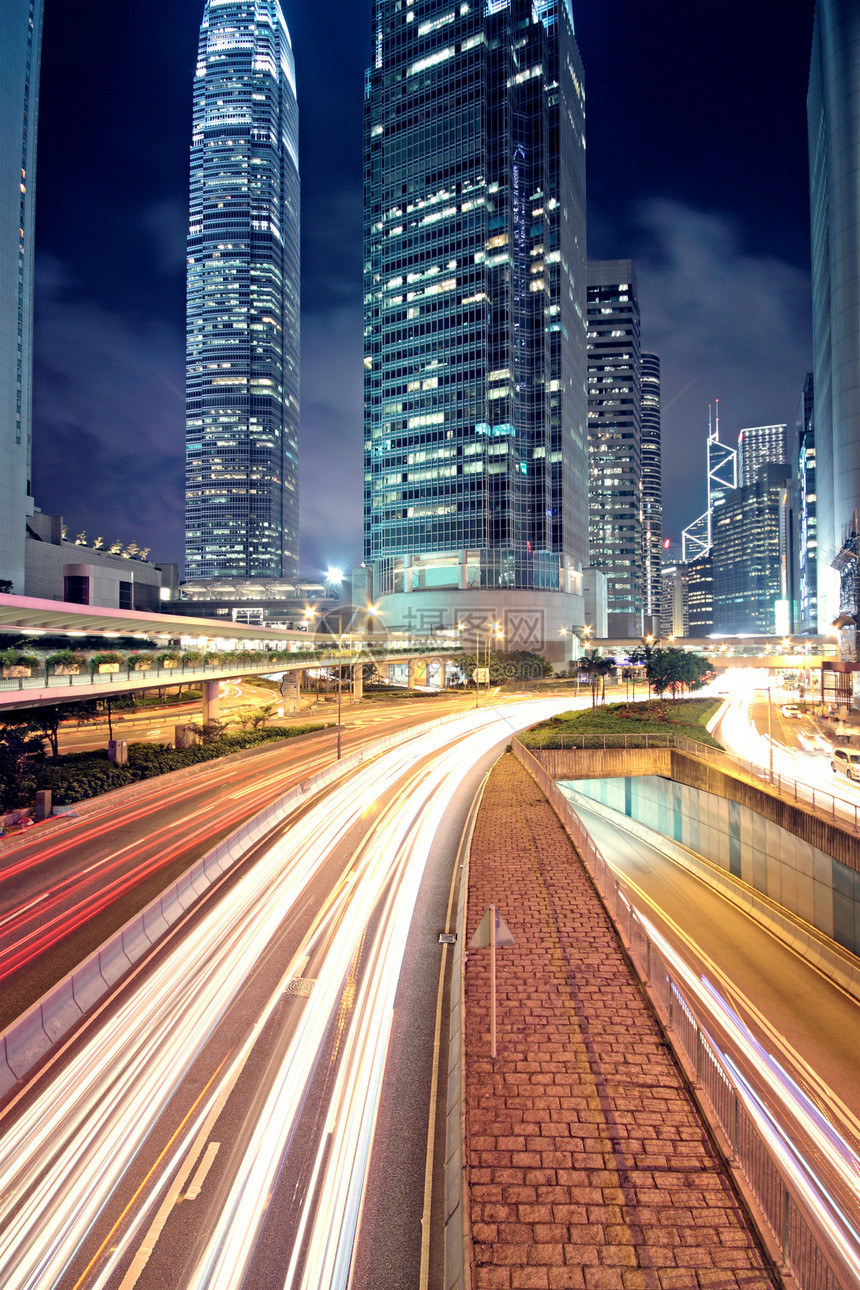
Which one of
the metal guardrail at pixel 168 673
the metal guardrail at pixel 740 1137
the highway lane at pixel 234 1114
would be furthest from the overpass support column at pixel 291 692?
the metal guardrail at pixel 740 1137

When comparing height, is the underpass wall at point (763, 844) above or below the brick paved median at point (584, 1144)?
below

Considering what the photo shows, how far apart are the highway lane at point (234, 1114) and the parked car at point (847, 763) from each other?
2505 cm

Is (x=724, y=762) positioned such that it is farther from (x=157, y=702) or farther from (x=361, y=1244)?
(x=157, y=702)

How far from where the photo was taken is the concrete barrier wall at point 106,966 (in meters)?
10.4

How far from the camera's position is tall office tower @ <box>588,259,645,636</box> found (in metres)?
174

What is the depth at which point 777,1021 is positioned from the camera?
1714 cm

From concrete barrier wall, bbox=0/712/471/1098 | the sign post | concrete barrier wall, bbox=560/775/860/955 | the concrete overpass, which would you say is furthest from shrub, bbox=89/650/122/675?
concrete barrier wall, bbox=560/775/860/955

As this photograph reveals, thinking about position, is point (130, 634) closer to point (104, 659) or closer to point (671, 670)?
point (104, 659)

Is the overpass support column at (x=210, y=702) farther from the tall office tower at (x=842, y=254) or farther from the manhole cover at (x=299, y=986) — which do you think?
the tall office tower at (x=842, y=254)

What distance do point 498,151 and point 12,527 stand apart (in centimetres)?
11419

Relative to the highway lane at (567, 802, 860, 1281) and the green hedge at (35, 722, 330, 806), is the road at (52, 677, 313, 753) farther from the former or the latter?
the highway lane at (567, 802, 860, 1281)

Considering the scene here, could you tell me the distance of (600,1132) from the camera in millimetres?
8625

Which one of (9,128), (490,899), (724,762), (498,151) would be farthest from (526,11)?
(490,899)

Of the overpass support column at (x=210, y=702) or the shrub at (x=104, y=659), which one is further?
the overpass support column at (x=210, y=702)
